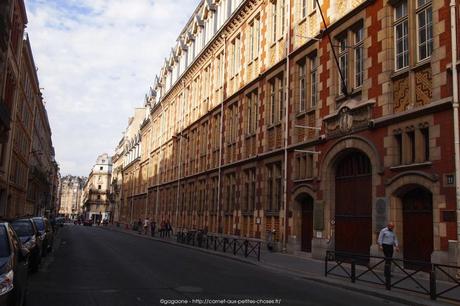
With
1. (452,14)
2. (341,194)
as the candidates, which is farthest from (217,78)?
(452,14)

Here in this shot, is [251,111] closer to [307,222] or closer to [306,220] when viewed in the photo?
[306,220]

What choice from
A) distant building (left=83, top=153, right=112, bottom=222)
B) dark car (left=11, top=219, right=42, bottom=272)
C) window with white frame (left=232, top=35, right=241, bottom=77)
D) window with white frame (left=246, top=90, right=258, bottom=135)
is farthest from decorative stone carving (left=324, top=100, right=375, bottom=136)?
distant building (left=83, top=153, right=112, bottom=222)

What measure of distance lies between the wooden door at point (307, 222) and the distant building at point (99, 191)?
110 metres

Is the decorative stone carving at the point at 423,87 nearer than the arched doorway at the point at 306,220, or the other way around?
the decorative stone carving at the point at 423,87

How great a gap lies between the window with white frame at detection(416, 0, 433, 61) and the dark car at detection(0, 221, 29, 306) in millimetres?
13502

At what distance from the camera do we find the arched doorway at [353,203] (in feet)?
63.7

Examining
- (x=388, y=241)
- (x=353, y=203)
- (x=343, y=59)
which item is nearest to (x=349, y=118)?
(x=343, y=59)

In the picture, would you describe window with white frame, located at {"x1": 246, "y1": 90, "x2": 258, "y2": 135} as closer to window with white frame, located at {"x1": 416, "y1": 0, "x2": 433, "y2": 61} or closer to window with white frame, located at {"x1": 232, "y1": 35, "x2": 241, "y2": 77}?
window with white frame, located at {"x1": 232, "y1": 35, "x2": 241, "y2": 77}

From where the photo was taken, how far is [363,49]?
65.1 feet

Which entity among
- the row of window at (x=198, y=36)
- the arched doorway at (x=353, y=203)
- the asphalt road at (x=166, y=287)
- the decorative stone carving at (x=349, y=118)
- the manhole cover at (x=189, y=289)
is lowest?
the asphalt road at (x=166, y=287)

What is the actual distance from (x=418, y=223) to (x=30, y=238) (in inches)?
479

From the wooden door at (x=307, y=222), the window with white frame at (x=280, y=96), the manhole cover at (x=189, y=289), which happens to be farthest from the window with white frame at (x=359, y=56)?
the manhole cover at (x=189, y=289)

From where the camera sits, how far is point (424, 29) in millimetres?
16734

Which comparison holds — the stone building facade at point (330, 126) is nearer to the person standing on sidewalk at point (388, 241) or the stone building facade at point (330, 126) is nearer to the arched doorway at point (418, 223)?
the arched doorway at point (418, 223)
